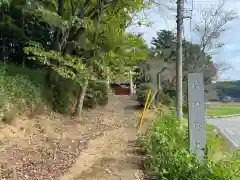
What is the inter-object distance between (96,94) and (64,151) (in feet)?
27.8

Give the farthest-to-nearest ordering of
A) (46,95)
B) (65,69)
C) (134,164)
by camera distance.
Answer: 1. (46,95)
2. (65,69)
3. (134,164)

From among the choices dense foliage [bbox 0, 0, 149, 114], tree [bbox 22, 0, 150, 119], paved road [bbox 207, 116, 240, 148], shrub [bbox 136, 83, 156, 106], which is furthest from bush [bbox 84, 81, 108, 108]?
paved road [bbox 207, 116, 240, 148]

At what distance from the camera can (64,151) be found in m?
6.81

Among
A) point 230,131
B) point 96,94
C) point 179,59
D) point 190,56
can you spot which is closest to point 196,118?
point 179,59

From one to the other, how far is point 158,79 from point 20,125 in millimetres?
11398

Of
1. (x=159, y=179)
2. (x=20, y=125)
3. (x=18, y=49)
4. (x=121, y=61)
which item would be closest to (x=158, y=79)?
(x=121, y=61)

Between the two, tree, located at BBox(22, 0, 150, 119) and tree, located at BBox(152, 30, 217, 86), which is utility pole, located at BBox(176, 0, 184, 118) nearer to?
tree, located at BBox(22, 0, 150, 119)

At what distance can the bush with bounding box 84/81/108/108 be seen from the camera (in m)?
14.6

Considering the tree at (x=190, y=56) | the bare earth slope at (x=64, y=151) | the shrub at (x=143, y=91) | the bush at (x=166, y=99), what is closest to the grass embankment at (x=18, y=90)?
A: the bare earth slope at (x=64, y=151)

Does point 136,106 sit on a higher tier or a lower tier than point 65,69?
lower

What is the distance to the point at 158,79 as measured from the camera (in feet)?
59.7

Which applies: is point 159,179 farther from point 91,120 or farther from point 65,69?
point 91,120

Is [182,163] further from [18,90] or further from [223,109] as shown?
[223,109]

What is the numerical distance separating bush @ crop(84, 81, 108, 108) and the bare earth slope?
4219 mm
